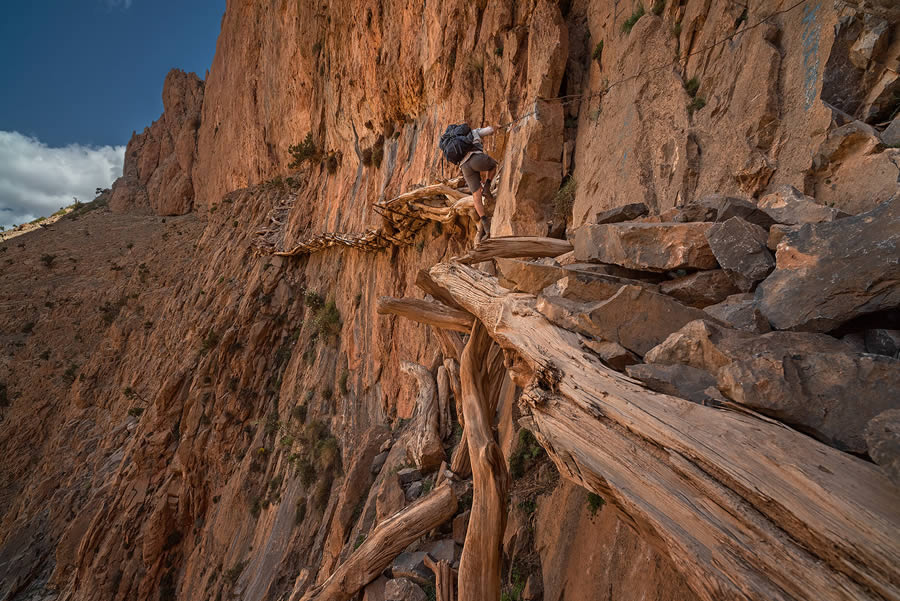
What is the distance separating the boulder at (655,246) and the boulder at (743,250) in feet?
0.47

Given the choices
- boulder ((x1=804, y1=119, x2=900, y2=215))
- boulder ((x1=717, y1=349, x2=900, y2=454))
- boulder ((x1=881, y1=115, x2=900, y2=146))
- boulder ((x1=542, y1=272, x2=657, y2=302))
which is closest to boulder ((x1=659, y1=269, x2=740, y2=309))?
boulder ((x1=542, y1=272, x2=657, y2=302))

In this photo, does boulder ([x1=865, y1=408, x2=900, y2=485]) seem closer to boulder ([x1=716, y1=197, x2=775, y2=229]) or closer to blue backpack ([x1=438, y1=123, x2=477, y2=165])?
boulder ([x1=716, y1=197, x2=775, y2=229])

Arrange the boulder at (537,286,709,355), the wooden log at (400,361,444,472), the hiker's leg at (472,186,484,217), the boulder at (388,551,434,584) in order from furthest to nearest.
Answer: the hiker's leg at (472,186,484,217)
the wooden log at (400,361,444,472)
the boulder at (388,551,434,584)
the boulder at (537,286,709,355)

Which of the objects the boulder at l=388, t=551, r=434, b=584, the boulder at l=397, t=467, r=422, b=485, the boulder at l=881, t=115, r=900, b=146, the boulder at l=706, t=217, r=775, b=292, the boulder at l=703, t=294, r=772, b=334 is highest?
the boulder at l=881, t=115, r=900, b=146

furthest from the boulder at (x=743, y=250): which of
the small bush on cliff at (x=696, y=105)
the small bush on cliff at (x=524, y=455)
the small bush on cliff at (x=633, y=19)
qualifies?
the small bush on cliff at (x=633, y=19)

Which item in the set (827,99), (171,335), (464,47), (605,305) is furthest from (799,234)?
(171,335)

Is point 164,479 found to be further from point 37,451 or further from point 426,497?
point 426,497

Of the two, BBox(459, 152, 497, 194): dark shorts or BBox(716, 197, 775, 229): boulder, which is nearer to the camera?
BBox(716, 197, 775, 229): boulder

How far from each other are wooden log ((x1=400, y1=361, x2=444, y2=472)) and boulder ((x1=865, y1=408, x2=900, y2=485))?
5.48m

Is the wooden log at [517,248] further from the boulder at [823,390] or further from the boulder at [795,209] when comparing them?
the boulder at [823,390]

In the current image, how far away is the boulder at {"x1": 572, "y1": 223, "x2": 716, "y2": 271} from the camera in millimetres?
2191

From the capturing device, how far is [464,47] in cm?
864

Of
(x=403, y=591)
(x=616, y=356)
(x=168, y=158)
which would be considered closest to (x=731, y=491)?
(x=616, y=356)

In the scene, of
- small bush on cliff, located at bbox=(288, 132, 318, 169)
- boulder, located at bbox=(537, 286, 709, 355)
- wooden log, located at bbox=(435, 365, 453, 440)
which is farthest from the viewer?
small bush on cliff, located at bbox=(288, 132, 318, 169)
